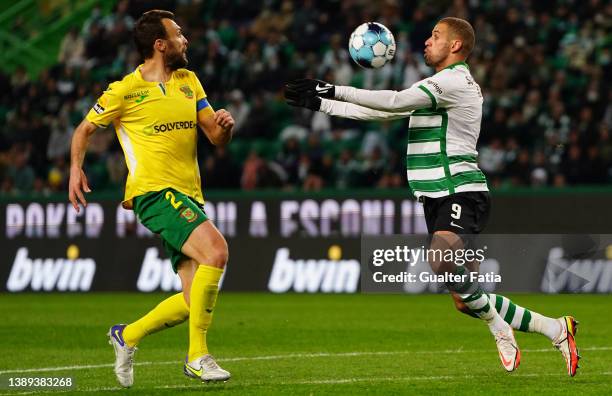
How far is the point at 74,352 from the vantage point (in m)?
10.9

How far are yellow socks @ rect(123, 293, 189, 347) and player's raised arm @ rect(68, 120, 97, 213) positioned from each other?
0.84 meters

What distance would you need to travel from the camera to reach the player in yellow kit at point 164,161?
26.4 feet

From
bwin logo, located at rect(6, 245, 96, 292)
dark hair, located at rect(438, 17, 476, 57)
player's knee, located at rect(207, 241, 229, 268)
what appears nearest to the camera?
player's knee, located at rect(207, 241, 229, 268)

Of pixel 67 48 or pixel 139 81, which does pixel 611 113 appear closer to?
pixel 67 48

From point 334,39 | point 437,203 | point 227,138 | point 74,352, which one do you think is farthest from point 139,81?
point 334,39

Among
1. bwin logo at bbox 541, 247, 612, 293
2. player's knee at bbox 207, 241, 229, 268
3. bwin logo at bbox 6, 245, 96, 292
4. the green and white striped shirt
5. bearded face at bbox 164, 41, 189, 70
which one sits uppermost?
bearded face at bbox 164, 41, 189, 70

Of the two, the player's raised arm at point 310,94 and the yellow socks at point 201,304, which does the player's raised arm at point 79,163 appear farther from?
the player's raised arm at point 310,94

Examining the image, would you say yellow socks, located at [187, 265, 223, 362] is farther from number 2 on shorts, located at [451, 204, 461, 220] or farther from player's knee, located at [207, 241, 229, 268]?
number 2 on shorts, located at [451, 204, 461, 220]

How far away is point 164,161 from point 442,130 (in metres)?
1.85

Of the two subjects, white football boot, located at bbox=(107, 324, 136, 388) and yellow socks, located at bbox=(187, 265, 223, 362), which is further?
white football boot, located at bbox=(107, 324, 136, 388)

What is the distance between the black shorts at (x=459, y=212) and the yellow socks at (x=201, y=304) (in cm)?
154

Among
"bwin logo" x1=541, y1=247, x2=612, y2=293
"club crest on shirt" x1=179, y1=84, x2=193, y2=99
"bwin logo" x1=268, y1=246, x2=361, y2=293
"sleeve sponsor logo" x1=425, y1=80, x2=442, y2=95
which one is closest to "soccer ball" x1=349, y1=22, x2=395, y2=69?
"sleeve sponsor logo" x1=425, y1=80, x2=442, y2=95

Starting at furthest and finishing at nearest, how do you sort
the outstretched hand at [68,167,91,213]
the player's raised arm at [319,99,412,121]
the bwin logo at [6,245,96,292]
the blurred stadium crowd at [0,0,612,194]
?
the blurred stadium crowd at [0,0,612,194] < the bwin logo at [6,245,96,292] < the player's raised arm at [319,99,412,121] < the outstretched hand at [68,167,91,213]

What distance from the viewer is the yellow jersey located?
27.1 ft
